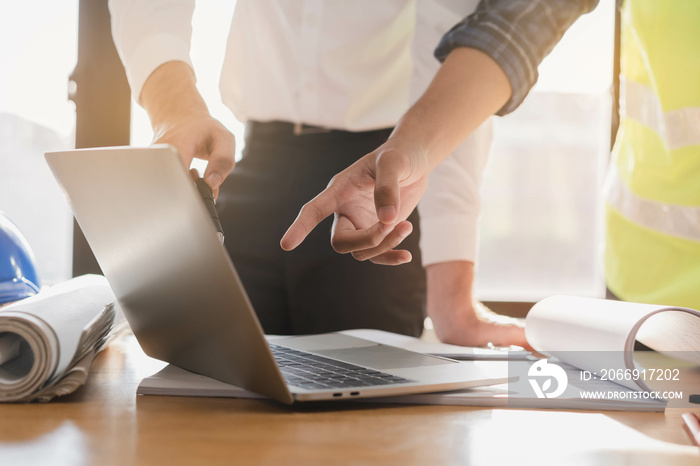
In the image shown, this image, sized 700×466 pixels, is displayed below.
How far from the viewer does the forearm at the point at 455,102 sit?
33.7 inches

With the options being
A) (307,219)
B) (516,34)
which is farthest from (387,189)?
(516,34)

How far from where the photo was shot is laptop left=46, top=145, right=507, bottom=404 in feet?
1.41

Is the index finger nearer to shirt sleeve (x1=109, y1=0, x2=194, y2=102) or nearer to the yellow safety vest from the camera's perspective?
shirt sleeve (x1=109, y1=0, x2=194, y2=102)

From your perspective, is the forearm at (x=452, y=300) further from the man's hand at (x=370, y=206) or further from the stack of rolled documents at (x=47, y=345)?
the stack of rolled documents at (x=47, y=345)

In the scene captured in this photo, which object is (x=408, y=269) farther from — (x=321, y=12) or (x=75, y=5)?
(x=75, y=5)

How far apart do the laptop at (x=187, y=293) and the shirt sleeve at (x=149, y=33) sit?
1.67ft

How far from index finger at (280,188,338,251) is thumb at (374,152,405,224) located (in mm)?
69

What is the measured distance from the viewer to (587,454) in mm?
409

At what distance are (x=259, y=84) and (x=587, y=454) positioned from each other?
3.43 ft

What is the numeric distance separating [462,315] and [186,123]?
53 cm

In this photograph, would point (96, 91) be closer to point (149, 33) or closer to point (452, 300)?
point (149, 33)

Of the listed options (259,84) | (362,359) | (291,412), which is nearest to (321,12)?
(259,84)

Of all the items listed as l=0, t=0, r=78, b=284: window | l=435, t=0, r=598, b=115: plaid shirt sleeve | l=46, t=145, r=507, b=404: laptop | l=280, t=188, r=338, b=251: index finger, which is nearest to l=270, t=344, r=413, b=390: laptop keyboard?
l=46, t=145, r=507, b=404: laptop

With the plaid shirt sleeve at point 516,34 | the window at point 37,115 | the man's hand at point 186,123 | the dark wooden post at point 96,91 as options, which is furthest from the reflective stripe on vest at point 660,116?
the window at point 37,115
